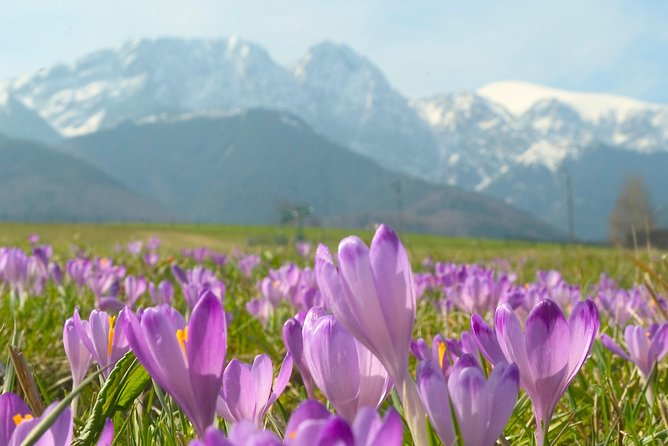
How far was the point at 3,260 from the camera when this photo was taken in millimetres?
3779

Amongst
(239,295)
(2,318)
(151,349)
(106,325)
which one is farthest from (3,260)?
(151,349)

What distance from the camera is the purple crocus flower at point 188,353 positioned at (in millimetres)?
869

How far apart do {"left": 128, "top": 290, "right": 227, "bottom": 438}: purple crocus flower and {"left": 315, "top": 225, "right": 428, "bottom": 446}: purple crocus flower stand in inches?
6.0

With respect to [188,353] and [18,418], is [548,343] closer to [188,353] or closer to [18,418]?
[188,353]

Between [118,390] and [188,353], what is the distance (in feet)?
1.37

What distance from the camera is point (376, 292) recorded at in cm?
92

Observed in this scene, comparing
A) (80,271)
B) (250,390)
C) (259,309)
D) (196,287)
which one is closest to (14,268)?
(80,271)

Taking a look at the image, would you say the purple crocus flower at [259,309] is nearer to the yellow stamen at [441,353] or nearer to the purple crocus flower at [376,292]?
the yellow stamen at [441,353]

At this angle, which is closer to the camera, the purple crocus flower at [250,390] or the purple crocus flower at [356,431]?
the purple crocus flower at [356,431]

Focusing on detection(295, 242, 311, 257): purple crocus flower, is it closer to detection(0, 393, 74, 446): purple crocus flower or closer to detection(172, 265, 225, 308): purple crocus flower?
detection(172, 265, 225, 308): purple crocus flower

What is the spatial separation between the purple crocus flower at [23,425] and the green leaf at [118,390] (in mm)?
270

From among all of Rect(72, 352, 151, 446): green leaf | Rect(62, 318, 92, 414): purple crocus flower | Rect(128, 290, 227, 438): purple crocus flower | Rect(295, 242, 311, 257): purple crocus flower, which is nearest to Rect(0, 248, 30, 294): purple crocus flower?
Rect(62, 318, 92, 414): purple crocus flower

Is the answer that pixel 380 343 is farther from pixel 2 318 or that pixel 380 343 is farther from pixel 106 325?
pixel 2 318

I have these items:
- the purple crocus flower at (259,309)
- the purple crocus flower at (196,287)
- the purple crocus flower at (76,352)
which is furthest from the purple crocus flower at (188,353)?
the purple crocus flower at (259,309)
